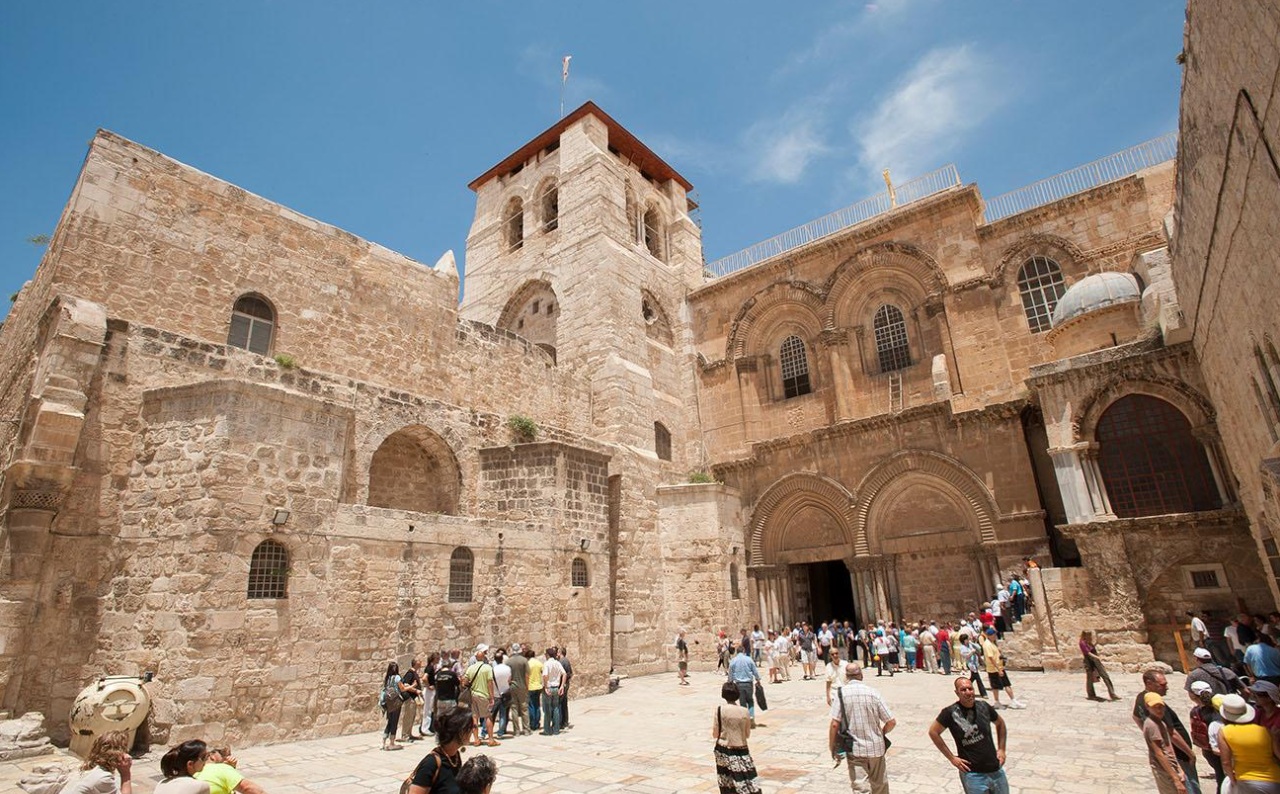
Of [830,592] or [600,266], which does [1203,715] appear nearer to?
[830,592]

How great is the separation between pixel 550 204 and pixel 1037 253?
15499 mm

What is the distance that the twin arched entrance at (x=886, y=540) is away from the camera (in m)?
15.0

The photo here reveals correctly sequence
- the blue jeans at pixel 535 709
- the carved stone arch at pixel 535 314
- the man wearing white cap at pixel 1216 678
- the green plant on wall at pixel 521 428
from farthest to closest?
the carved stone arch at pixel 535 314 < the green plant on wall at pixel 521 428 < the blue jeans at pixel 535 709 < the man wearing white cap at pixel 1216 678

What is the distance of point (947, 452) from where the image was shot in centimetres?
1545

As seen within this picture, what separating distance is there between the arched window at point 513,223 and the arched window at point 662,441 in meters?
9.44

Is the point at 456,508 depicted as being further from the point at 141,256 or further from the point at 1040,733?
the point at 1040,733

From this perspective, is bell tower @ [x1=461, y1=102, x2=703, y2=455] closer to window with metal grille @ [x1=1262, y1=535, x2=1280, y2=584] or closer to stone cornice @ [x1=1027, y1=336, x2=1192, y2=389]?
stone cornice @ [x1=1027, y1=336, x2=1192, y2=389]

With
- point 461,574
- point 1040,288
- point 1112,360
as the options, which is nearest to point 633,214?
point 1040,288

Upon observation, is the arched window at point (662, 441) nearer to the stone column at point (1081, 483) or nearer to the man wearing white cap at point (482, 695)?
the stone column at point (1081, 483)

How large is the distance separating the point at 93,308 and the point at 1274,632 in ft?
55.6

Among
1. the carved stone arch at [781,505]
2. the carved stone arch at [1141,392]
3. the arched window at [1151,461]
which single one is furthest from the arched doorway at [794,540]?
the arched window at [1151,461]

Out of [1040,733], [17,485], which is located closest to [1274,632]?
[1040,733]

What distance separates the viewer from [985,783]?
3996 mm

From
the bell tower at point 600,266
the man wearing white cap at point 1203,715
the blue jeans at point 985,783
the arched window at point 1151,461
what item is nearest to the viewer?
the blue jeans at point 985,783
